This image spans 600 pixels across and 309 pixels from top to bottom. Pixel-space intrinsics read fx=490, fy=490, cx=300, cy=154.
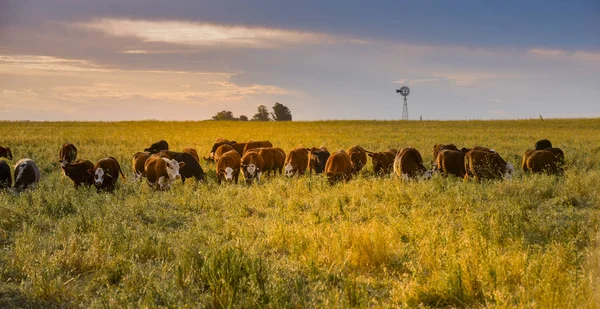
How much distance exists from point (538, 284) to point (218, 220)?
649 cm

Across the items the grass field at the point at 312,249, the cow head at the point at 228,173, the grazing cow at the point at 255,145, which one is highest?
the grazing cow at the point at 255,145

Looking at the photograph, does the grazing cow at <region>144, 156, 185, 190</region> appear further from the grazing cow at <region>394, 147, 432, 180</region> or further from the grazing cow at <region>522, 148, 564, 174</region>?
the grazing cow at <region>522, 148, 564, 174</region>

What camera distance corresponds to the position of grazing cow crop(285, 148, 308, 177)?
18297 mm

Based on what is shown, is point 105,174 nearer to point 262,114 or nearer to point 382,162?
point 382,162

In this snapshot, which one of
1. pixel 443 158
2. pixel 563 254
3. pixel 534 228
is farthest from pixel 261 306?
pixel 443 158

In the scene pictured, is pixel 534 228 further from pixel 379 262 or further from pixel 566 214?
pixel 379 262

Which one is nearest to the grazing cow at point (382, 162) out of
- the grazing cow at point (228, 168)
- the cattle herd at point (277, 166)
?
the cattle herd at point (277, 166)

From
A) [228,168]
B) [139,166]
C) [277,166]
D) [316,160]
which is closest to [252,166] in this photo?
[228,168]

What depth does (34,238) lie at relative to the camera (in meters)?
8.94

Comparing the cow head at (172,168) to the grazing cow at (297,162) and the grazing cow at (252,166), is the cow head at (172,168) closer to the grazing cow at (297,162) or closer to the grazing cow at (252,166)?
the grazing cow at (252,166)

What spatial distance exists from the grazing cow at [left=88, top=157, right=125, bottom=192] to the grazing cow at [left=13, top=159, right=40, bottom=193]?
1947 mm

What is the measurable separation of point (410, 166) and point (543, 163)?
4.68 meters

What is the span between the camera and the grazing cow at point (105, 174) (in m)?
14.8

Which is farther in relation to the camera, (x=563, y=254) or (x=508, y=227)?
(x=508, y=227)
